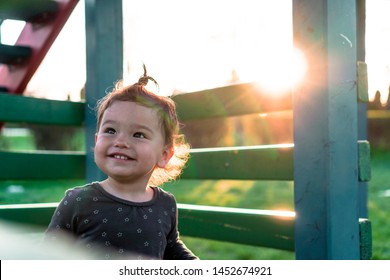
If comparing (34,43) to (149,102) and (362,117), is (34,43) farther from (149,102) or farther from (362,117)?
(362,117)

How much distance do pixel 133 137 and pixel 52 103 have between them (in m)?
1.15

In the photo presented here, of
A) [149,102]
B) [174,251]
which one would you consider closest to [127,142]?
[149,102]

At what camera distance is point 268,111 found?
85.8 inches

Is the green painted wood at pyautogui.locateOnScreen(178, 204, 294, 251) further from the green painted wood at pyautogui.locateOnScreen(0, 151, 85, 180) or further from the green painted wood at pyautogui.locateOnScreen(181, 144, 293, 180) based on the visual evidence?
the green painted wood at pyautogui.locateOnScreen(0, 151, 85, 180)

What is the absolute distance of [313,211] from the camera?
5.06 ft

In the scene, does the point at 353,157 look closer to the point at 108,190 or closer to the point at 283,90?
the point at 283,90

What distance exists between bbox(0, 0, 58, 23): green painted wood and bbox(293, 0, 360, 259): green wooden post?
1514 mm

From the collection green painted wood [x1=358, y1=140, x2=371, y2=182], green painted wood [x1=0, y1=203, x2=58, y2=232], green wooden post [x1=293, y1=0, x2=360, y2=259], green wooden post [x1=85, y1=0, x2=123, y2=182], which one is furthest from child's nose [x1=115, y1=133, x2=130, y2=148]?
green painted wood [x1=0, y1=203, x2=58, y2=232]

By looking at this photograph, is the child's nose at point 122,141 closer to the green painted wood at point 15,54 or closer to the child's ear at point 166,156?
the child's ear at point 166,156

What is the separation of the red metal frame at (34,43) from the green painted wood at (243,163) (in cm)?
95

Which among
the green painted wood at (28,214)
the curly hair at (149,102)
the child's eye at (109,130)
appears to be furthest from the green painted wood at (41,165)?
the child's eye at (109,130)

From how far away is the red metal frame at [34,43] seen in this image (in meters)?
2.71

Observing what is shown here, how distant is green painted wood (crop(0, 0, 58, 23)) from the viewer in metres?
2.56
